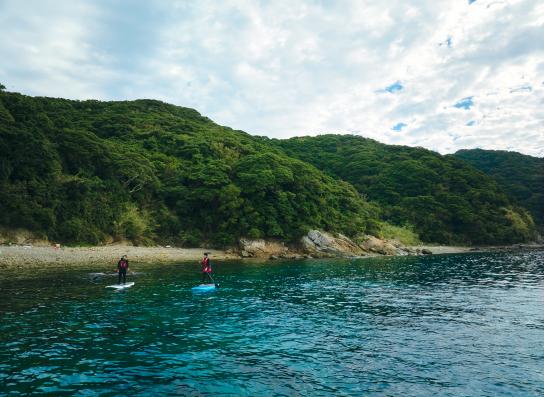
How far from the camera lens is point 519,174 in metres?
164

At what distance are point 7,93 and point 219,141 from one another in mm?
50937

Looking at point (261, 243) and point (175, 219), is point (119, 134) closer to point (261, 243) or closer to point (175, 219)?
point (175, 219)

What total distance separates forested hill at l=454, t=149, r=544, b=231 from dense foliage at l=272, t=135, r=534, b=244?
27918 mm

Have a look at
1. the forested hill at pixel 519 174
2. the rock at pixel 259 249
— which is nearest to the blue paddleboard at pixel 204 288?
the rock at pixel 259 249

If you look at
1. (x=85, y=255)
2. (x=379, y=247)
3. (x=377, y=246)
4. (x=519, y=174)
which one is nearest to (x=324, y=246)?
(x=377, y=246)

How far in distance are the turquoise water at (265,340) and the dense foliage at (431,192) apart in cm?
8225

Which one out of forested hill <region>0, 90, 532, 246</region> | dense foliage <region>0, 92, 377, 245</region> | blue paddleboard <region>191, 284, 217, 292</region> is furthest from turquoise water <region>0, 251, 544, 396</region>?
forested hill <region>0, 90, 532, 246</region>

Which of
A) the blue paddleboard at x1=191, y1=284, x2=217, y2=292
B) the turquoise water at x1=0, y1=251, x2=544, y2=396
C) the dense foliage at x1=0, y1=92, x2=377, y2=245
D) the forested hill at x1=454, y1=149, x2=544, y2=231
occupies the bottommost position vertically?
the turquoise water at x1=0, y1=251, x2=544, y2=396

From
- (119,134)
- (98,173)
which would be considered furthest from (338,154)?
(98,173)

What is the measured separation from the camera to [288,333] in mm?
18688

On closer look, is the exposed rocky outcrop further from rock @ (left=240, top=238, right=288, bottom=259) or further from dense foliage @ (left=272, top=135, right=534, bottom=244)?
dense foliage @ (left=272, top=135, right=534, bottom=244)

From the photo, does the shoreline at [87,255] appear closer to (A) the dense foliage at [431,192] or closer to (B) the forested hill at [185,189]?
(B) the forested hill at [185,189]

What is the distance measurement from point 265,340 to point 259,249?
5280 centimetres

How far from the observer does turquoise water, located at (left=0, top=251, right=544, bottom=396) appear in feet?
40.1
